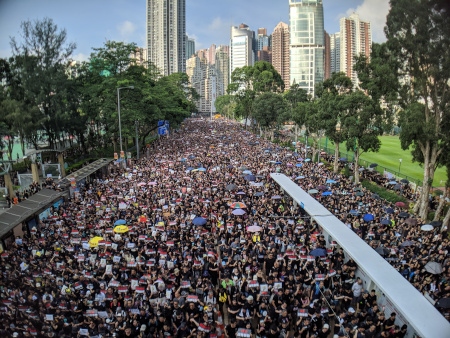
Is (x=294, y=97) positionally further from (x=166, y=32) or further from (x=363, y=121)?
(x=166, y=32)

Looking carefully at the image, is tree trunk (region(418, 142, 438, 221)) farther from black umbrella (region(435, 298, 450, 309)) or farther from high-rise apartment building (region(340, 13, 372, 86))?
black umbrella (region(435, 298, 450, 309))

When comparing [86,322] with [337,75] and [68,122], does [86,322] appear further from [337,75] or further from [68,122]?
[68,122]

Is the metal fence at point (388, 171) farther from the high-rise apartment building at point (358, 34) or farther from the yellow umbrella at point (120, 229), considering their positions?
the yellow umbrella at point (120, 229)

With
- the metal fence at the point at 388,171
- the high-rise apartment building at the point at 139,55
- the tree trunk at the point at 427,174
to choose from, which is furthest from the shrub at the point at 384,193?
the high-rise apartment building at the point at 139,55

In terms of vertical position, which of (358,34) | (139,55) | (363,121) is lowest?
(363,121)

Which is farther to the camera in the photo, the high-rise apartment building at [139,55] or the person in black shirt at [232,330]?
the high-rise apartment building at [139,55]

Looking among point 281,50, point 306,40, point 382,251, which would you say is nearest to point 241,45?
point 281,50
